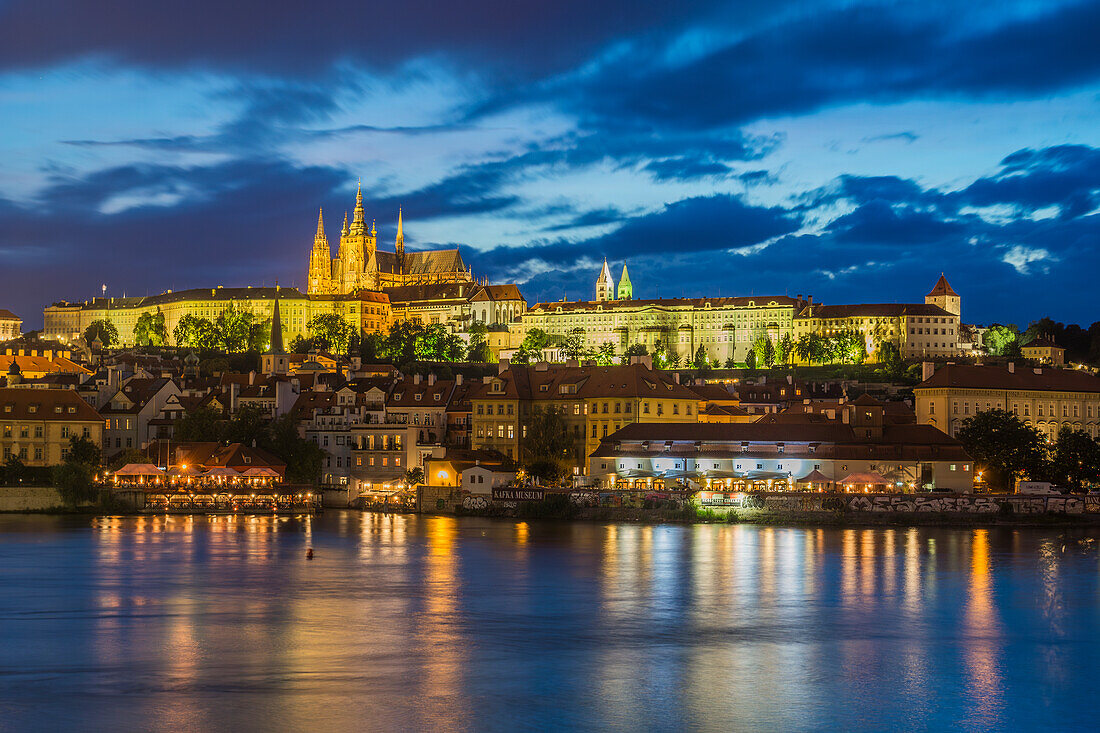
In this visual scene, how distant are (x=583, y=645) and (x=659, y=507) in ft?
Result: 90.6

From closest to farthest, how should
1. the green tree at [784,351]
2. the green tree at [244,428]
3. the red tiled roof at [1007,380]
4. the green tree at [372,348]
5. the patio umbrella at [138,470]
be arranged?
the patio umbrella at [138,470] → the green tree at [244,428] → the red tiled roof at [1007,380] → the green tree at [372,348] → the green tree at [784,351]

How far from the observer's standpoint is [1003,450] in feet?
200

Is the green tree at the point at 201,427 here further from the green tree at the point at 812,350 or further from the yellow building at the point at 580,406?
the green tree at the point at 812,350

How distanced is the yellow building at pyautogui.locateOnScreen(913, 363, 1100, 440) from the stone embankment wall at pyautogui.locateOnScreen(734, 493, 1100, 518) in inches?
820

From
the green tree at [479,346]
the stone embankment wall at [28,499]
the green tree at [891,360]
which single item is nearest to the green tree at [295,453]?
the stone embankment wall at [28,499]

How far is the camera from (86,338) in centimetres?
18775

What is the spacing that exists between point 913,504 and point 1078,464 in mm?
14196

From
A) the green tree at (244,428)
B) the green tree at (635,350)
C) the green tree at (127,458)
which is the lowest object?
the green tree at (127,458)

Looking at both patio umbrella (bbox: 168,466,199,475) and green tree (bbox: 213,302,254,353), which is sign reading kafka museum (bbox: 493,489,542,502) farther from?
green tree (bbox: 213,302,254,353)

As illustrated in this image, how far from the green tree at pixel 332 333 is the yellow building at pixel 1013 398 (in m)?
94.8

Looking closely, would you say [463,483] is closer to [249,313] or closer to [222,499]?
[222,499]

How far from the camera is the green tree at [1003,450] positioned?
60.8 metres

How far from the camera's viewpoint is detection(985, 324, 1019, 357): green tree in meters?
150

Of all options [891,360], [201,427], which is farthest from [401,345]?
[201,427]
